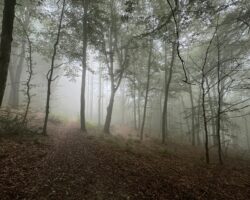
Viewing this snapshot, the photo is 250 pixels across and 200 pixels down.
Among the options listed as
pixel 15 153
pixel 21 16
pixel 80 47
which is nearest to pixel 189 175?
pixel 15 153

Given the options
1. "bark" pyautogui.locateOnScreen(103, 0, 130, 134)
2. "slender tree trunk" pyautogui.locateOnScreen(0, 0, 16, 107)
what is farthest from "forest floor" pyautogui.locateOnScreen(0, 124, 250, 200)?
"bark" pyautogui.locateOnScreen(103, 0, 130, 134)

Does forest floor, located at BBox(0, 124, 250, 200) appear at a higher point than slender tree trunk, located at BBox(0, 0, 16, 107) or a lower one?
lower

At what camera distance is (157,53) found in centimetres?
1864

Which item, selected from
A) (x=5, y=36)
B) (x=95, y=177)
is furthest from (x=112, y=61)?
(x=95, y=177)

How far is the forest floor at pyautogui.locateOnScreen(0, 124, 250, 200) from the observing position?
499 centimetres

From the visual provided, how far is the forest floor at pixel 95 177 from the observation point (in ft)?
16.4

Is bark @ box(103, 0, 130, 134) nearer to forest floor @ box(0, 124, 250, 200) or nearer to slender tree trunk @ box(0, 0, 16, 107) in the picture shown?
forest floor @ box(0, 124, 250, 200)

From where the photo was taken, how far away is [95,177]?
19.7ft

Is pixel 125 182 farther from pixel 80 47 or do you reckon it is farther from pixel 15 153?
pixel 80 47

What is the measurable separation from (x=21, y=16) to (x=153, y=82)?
1691cm

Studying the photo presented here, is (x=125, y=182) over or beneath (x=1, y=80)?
beneath

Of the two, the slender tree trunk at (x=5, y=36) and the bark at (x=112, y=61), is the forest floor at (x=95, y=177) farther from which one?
the bark at (x=112, y=61)

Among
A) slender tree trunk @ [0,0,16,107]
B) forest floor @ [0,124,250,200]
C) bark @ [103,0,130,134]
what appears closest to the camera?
forest floor @ [0,124,250,200]

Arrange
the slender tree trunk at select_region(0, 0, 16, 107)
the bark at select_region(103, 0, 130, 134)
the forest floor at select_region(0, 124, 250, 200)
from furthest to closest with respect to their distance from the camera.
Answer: the bark at select_region(103, 0, 130, 134), the slender tree trunk at select_region(0, 0, 16, 107), the forest floor at select_region(0, 124, 250, 200)
